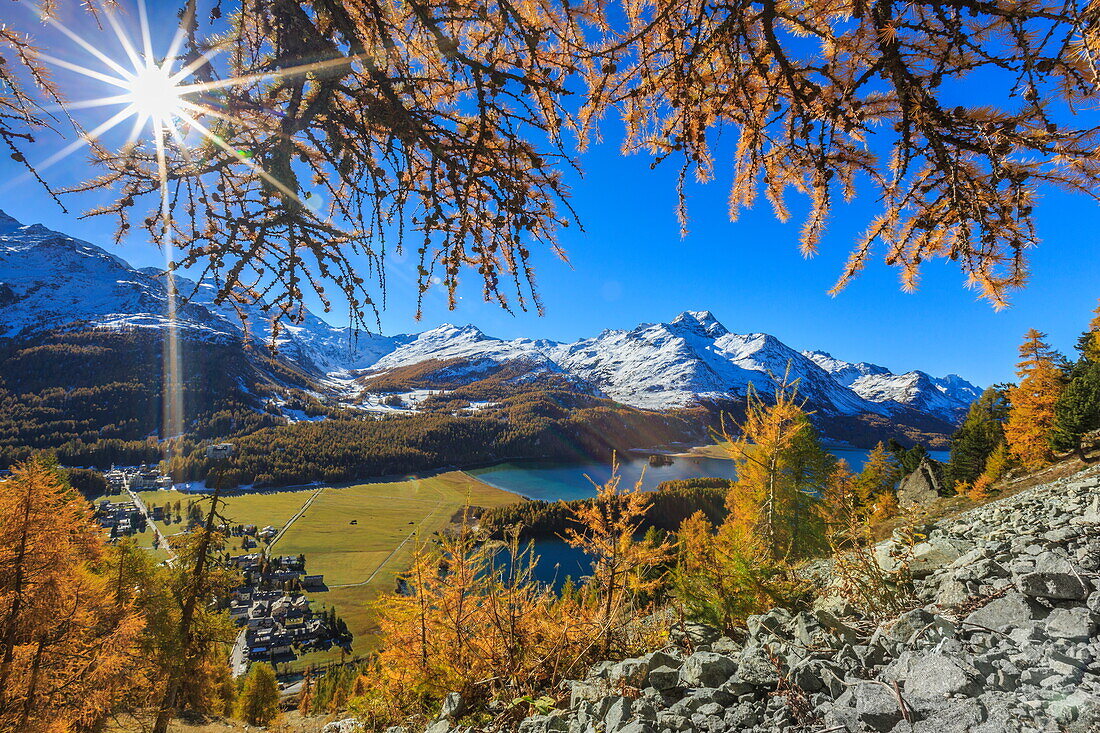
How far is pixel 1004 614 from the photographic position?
1.92 meters

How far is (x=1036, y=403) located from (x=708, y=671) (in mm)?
28289

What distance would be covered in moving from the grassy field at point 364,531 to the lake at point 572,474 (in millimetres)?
7455

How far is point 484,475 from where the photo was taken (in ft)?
382

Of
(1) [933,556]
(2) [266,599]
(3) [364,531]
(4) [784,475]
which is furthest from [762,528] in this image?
(3) [364,531]

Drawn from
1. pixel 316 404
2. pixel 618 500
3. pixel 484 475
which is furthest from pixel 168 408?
pixel 618 500

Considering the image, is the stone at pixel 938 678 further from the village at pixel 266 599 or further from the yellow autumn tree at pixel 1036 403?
the village at pixel 266 599

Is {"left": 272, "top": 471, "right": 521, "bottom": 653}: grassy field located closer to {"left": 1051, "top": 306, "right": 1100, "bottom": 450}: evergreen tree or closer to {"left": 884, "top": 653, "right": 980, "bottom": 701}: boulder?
{"left": 1051, "top": 306, "right": 1100, "bottom": 450}: evergreen tree

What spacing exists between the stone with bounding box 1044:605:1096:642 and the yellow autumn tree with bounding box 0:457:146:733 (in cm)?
1450

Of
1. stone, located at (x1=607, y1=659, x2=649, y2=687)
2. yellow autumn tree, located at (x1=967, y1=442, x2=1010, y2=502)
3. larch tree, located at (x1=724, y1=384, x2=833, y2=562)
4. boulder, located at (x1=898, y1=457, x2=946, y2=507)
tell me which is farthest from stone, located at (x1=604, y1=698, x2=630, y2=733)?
boulder, located at (x1=898, y1=457, x2=946, y2=507)

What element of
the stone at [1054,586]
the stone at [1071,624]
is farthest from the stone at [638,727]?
the stone at [1054,586]

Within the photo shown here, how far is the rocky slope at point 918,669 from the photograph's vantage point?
1402 mm

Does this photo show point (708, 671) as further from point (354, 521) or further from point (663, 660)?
point (354, 521)

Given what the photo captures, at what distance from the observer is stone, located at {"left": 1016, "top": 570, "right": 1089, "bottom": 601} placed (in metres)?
1.89

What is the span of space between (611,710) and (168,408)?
223417mm
